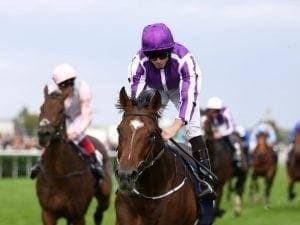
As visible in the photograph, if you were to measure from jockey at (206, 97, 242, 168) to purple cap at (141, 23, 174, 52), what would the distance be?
316 inches

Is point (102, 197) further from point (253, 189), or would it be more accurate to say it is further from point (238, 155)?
point (253, 189)

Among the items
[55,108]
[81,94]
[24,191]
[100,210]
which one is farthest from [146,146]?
[24,191]

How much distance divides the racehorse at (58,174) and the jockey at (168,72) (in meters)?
2.42

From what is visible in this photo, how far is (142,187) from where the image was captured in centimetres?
637

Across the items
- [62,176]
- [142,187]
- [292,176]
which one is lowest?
[292,176]

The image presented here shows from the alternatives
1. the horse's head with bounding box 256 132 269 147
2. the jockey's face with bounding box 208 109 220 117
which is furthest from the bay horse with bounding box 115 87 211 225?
the horse's head with bounding box 256 132 269 147

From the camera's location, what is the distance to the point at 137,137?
5875 mm

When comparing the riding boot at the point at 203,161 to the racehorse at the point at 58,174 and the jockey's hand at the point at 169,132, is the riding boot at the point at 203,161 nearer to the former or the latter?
the jockey's hand at the point at 169,132

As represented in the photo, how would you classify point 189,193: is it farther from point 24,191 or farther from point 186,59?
point 24,191

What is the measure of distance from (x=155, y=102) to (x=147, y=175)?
550mm

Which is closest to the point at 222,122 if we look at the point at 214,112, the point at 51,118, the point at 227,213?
the point at 214,112

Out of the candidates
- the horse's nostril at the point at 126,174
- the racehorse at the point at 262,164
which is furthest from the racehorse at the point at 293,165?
the horse's nostril at the point at 126,174

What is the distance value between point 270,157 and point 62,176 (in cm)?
1164

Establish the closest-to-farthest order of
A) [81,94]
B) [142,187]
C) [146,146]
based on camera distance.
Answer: [146,146], [142,187], [81,94]
